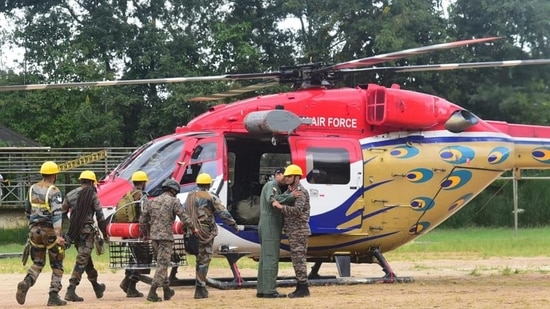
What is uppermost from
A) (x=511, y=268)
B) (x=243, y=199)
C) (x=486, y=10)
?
(x=486, y=10)

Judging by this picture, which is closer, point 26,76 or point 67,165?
point 67,165

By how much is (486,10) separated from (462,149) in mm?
18675

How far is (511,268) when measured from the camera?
64.4 ft

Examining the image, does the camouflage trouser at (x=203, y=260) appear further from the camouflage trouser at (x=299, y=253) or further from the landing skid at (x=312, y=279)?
the camouflage trouser at (x=299, y=253)

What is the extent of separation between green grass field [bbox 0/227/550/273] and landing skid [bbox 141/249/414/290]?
4.94m

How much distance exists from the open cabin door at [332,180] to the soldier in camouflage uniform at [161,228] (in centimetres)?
272

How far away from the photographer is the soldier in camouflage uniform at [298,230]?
544 inches

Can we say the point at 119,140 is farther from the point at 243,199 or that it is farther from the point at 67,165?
the point at 243,199

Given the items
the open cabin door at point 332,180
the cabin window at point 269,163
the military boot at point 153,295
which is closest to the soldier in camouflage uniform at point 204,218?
the military boot at point 153,295

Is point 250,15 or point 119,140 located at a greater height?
point 250,15

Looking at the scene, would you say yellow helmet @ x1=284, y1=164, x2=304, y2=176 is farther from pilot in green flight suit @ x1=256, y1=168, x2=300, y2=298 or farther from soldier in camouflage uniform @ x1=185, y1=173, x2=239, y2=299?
soldier in camouflage uniform @ x1=185, y1=173, x2=239, y2=299

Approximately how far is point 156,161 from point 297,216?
8.76ft

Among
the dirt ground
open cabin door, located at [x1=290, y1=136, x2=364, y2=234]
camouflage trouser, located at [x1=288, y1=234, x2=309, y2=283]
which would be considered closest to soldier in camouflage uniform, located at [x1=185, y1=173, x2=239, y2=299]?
the dirt ground

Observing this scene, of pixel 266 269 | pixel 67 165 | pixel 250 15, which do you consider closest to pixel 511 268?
pixel 266 269
